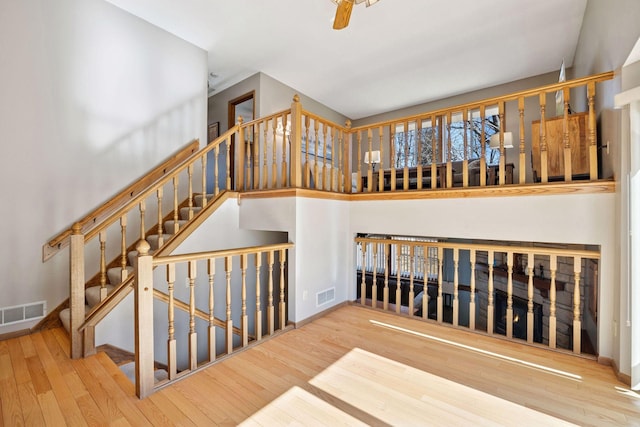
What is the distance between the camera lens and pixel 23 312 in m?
2.92

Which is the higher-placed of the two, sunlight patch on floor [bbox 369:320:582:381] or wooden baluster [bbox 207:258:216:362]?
wooden baluster [bbox 207:258:216:362]

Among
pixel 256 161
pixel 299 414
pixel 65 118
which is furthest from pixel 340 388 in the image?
pixel 65 118

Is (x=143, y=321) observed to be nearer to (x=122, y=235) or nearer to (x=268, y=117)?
(x=122, y=235)

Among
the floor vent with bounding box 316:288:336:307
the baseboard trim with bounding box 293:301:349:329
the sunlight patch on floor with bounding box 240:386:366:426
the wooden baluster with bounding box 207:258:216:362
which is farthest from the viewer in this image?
the floor vent with bounding box 316:288:336:307

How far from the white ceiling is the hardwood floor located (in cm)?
389

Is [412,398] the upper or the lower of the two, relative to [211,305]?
lower

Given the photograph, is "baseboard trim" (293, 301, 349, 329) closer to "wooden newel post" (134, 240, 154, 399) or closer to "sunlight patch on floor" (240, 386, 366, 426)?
"sunlight patch on floor" (240, 386, 366, 426)

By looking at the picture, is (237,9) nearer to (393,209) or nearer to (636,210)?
(393,209)

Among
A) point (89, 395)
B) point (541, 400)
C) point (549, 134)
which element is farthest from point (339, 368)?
point (549, 134)

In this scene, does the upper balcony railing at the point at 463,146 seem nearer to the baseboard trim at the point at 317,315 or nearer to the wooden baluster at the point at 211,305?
the wooden baluster at the point at 211,305

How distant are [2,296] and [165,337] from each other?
158 cm

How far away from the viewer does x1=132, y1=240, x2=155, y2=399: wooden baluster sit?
1.81m

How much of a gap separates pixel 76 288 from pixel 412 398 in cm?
277

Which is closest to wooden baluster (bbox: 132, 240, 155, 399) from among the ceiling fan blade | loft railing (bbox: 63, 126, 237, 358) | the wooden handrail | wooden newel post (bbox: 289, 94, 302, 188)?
loft railing (bbox: 63, 126, 237, 358)
